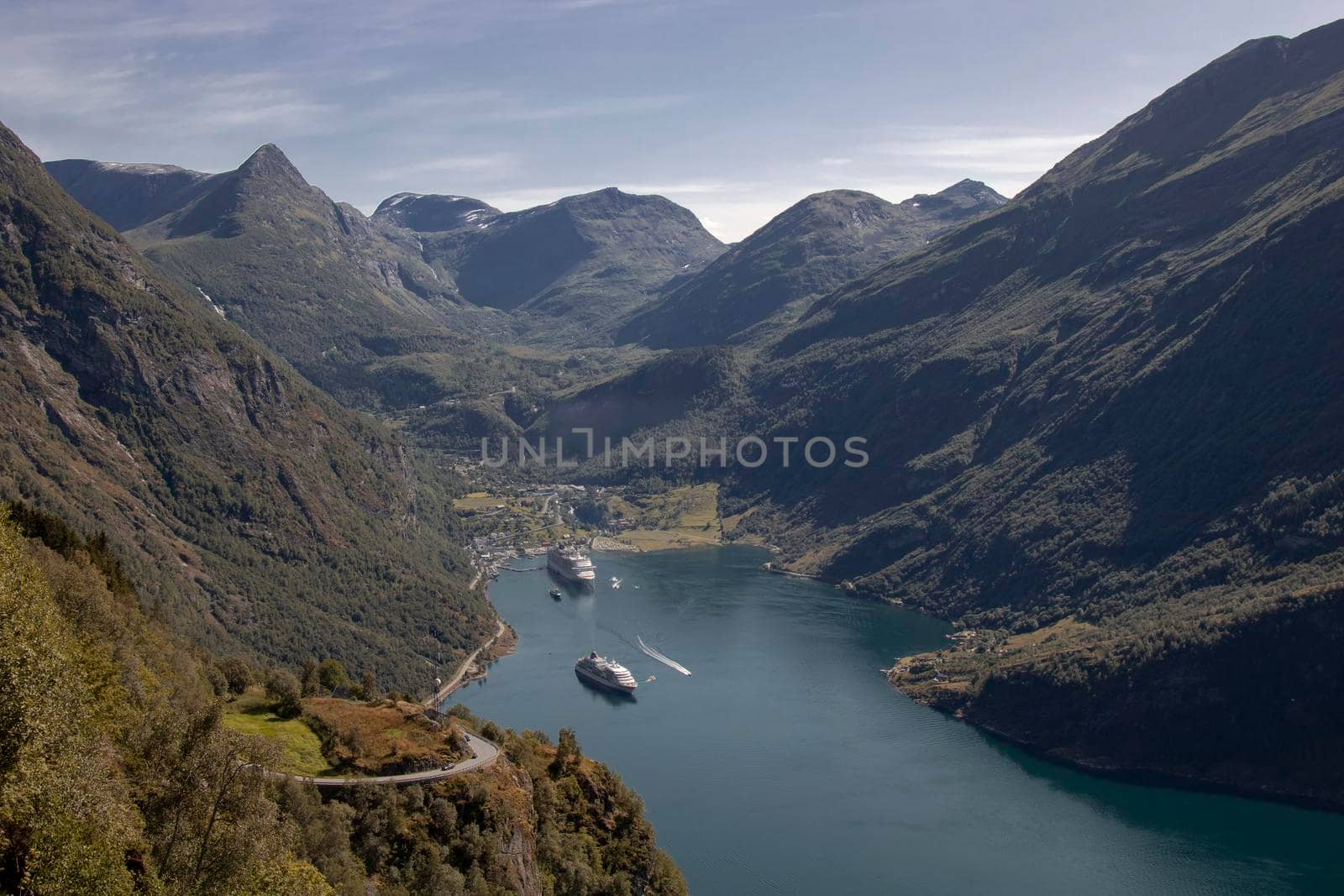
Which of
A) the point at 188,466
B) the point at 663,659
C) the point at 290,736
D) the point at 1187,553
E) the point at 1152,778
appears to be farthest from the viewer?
the point at 1187,553

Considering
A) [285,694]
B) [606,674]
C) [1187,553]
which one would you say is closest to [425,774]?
[285,694]

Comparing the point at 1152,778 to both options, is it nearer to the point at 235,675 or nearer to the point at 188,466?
the point at 235,675

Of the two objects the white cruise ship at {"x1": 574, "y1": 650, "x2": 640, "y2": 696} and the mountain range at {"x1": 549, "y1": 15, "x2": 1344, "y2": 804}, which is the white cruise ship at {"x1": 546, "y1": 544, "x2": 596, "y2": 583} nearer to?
the mountain range at {"x1": 549, "y1": 15, "x2": 1344, "y2": 804}

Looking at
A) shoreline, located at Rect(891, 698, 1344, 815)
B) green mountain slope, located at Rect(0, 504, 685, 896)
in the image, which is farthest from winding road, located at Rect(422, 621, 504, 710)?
shoreline, located at Rect(891, 698, 1344, 815)

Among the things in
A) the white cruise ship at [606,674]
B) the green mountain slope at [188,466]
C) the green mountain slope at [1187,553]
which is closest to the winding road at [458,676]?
the green mountain slope at [188,466]

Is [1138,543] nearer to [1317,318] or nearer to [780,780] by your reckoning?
[1317,318]

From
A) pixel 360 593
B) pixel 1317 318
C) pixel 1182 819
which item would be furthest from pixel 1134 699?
pixel 360 593
